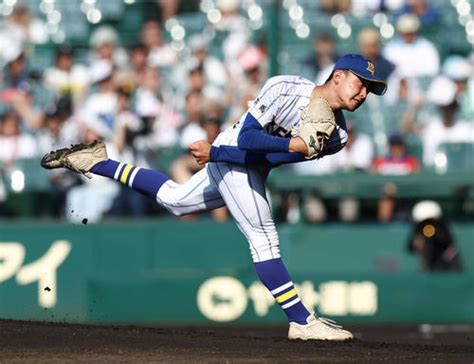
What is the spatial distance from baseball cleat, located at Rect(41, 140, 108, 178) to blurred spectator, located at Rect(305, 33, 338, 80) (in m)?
5.46

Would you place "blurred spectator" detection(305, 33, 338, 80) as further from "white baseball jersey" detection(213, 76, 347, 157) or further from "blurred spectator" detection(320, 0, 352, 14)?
"white baseball jersey" detection(213, 76, 347, 157)

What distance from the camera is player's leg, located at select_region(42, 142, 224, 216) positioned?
25.8 feet

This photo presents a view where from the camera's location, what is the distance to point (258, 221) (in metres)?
7.64

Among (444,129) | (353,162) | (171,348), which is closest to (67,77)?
(353,162)

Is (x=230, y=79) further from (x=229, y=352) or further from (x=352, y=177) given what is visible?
(x=229, y=352)

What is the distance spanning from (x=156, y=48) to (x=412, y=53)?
2.96 meters

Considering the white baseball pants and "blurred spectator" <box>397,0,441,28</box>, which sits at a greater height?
"blurred spectator" <box>397,0,441,28</box>

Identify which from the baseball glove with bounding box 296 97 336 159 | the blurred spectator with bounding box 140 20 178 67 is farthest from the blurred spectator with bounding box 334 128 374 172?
the baseball glove with bounding box 296 97 336 159

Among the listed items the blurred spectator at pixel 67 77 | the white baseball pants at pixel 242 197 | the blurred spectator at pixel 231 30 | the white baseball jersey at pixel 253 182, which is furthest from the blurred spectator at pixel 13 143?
the white baseball pants at pixel 242 197

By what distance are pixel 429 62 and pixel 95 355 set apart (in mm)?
7500

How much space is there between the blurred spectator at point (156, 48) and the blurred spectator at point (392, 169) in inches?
107

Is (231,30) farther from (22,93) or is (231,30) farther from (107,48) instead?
(22,93)

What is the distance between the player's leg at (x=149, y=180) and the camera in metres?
7.88

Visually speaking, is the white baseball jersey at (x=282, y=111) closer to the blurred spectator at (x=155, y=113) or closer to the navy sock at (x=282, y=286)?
the navy sock at (x=282, y=286)
